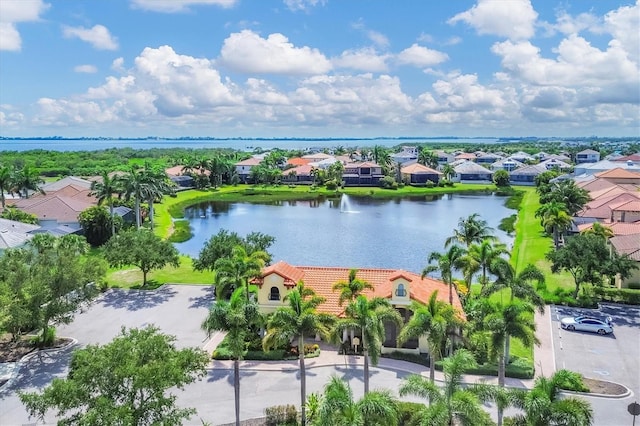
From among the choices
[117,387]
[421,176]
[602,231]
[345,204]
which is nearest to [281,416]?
[117,387]

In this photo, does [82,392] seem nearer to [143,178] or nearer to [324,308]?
[324,308]

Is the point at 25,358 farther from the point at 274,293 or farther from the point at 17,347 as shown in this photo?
the point at 274,293

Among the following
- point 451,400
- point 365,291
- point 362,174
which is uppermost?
point 362,174

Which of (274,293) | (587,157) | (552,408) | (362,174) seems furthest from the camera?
(587,157)

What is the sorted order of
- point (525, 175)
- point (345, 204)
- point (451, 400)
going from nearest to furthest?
point (451, 400), point (345, 204), point (525, 175)

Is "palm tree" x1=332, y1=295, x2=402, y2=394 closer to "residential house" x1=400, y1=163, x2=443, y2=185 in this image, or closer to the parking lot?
the parking lot

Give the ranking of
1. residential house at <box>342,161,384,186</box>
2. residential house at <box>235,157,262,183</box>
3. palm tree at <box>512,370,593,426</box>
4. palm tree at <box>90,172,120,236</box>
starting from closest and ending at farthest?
palm tree at <box>512,370,593,426</box> → palm tree at <box>90,172,120,236</box> → residential house at <box>342,161,384,186</box> → residential house at <box>235,157,262,183</box>

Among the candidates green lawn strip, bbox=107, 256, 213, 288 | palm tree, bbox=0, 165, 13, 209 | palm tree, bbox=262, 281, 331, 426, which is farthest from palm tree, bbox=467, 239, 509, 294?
palm tree, bbox=0, 165, 13, 209

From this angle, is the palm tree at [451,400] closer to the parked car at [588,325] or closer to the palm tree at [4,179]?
the parked car at [588,325]
